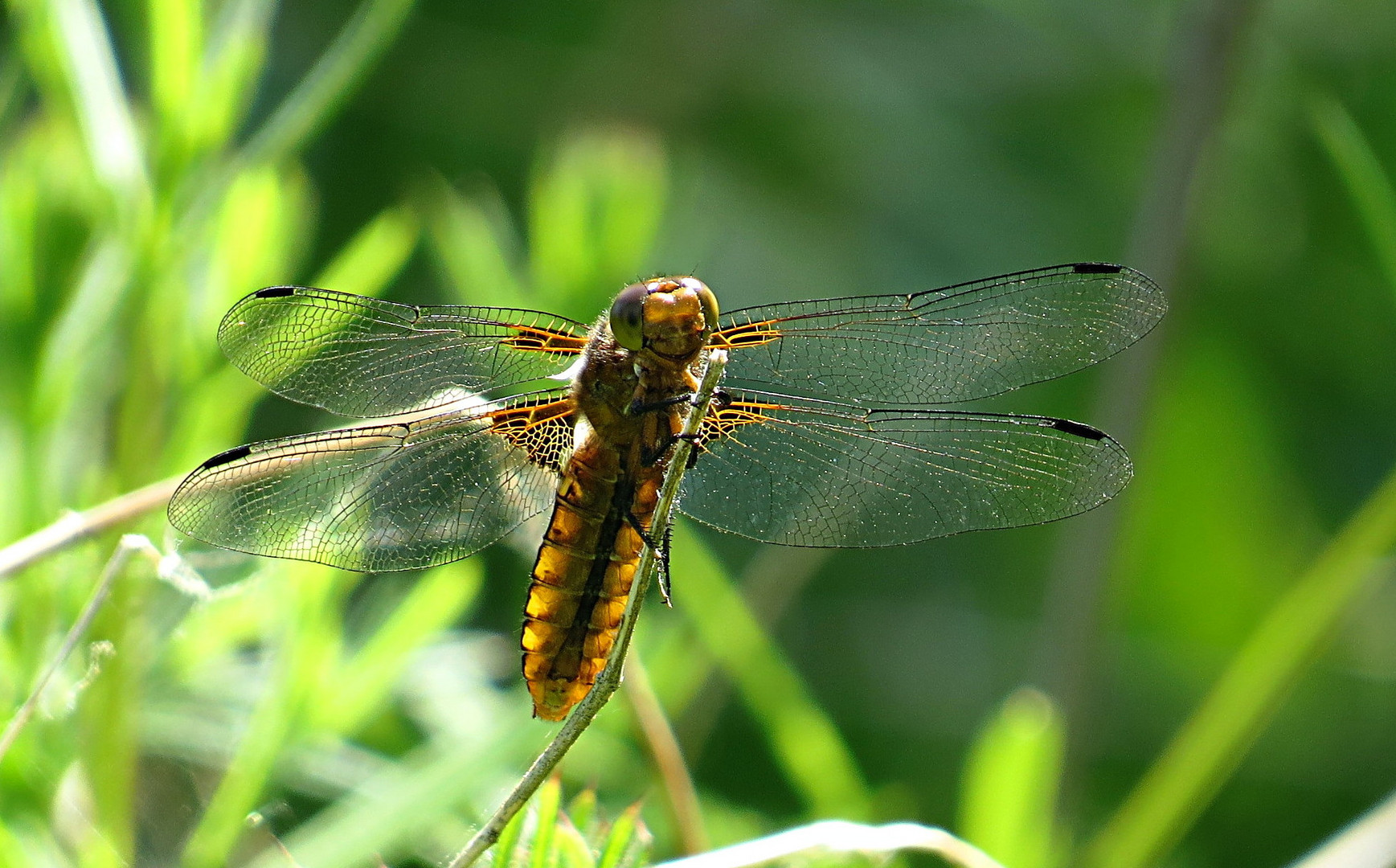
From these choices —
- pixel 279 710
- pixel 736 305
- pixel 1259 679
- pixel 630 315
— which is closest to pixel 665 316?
pixel 630 315

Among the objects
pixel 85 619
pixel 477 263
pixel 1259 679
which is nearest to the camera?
pixel 85 619

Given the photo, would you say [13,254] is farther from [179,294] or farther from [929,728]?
[929,728]

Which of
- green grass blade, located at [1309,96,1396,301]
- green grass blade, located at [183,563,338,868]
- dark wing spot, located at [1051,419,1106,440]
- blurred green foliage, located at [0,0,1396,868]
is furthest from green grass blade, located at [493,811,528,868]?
green grass blade, located at [1309,96,1396,301]

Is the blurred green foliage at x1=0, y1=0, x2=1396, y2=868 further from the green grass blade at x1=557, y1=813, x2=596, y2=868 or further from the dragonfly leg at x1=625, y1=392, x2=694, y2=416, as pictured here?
the dragonfly leg at x1=625, y1=392, x2=694, y2=416

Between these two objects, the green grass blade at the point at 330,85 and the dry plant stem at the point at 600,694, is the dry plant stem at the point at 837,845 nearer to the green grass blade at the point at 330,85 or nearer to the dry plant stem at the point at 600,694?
the dry plant stem at the point at 600,694

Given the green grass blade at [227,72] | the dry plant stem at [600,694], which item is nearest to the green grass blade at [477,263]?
the green grass blade at [227,72]

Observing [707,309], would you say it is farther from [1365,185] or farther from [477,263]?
[1365,185]

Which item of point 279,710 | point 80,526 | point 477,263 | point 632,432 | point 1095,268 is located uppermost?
point 1095,268
